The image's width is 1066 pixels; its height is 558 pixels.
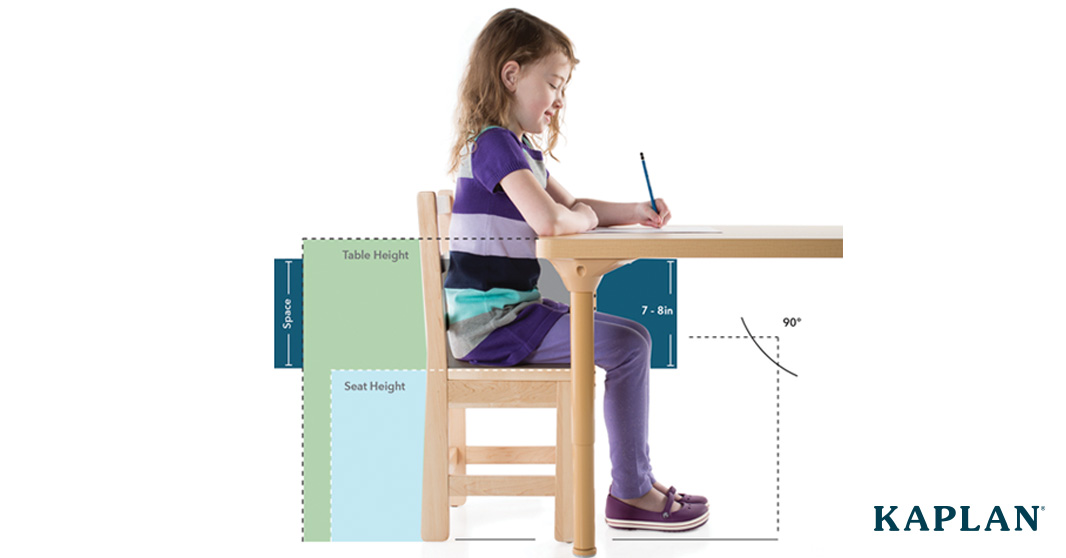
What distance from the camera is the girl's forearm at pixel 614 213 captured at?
270 cm

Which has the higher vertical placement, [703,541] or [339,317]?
[339,317]

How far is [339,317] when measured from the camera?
2469 mm

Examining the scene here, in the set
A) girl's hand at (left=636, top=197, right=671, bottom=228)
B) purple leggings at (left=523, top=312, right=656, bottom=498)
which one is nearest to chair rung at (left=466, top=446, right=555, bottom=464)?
purple leggings at (left=523, top=312, right=656, bottom=498)

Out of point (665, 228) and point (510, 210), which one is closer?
point (510, 210)

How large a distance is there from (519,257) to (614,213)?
0.43 metres

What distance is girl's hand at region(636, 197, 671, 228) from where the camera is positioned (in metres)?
2.67

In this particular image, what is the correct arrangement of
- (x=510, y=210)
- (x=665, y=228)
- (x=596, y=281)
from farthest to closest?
1. (x=665, y=228)
2. (x=510, y=210)
3. (x=596, y=281)

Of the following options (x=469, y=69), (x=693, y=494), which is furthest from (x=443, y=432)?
(x=469, y=69)

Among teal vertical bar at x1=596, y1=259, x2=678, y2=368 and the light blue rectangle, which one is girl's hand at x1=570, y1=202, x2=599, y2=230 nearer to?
teal vertical bar at x1=596, y1=259, x2=678, y2=368

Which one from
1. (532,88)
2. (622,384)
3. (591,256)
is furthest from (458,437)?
(532,88)

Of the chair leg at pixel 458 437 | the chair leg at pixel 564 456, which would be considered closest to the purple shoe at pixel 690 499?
the chair leg at pixel 564 456

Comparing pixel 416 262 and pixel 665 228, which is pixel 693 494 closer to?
pixel 665 228

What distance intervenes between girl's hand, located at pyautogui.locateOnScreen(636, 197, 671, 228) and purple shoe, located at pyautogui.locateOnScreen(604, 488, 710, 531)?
2.39ft

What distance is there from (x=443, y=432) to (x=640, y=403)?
48cm
